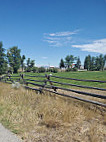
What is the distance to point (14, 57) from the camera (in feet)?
215

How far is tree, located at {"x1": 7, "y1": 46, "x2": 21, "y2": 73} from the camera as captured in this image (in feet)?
208

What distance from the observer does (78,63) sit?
101062 millimetres

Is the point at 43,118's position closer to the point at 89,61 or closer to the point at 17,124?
the point at 17,124

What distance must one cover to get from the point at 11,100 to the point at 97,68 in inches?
4132

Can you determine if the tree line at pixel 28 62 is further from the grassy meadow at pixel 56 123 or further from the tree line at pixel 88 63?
the grassy meadow at pixel 56 123

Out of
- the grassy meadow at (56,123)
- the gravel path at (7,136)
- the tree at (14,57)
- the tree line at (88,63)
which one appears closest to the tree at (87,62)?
the tree line at (88,63)

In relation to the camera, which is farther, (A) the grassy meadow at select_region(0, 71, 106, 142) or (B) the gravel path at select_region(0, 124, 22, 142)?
(A) the grassy meadow at select_region(0, 71, 106, 142)

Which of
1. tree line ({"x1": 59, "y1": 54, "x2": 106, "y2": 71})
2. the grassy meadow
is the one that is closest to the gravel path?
the grassy meadow

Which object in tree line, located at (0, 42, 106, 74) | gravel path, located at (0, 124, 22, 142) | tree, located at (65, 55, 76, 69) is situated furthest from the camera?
tree, located at (65, 55, 76, 69)

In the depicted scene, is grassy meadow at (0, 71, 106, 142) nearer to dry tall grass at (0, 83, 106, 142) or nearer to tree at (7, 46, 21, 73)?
dry tall grass at (0, 83, 106, 142)

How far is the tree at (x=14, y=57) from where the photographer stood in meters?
63.4

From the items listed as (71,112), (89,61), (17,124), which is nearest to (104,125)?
(71,112)

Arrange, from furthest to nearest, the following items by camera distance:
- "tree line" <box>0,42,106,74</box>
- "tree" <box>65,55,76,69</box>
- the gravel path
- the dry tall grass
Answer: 1. "tree" <box>65,55,76,69</box>
2. "tree line" <box>0,42,106,74</box>
3. the dry tall grass
4. the gravel path

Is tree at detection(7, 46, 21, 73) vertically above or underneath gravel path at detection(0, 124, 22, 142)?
above
